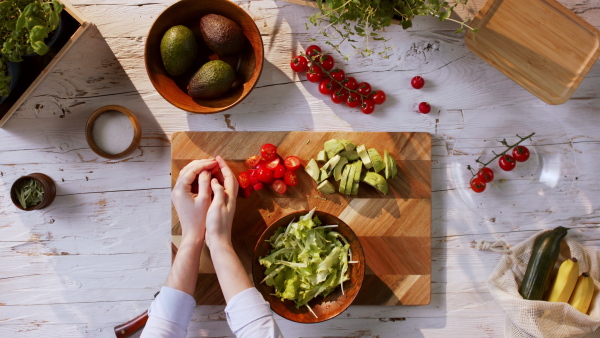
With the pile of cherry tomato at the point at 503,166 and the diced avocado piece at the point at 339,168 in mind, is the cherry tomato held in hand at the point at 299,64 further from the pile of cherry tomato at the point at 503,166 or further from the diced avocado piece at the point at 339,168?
the pile of cherry tomato at the point at 503,166

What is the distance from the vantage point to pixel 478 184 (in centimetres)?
177

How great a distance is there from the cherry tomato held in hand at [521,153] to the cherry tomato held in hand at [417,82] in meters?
0.45

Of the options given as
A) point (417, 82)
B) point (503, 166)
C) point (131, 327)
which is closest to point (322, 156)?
point (417, 82)

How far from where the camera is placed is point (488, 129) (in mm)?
1816

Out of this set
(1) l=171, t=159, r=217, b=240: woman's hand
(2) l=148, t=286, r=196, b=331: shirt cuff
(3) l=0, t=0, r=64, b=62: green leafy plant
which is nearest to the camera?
(3) l=0, t=0, r=64, b=62: green leafy plant

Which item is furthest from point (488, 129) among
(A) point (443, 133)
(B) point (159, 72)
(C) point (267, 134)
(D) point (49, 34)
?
(D) point (49, 34)

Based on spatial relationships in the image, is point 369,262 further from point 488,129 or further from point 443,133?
point 488,129

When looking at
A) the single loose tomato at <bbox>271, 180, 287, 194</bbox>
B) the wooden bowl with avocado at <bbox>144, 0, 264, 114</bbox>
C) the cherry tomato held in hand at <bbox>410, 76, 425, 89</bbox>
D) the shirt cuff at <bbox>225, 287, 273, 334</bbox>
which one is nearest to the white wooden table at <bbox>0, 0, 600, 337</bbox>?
the cherry tomato held in hand at <bbox>410, 76, 425, 89</bbox>

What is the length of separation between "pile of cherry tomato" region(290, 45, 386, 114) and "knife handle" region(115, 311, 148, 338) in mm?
1167

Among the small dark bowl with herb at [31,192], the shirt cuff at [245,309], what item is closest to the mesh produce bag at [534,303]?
the shirt cuff at [245,309]

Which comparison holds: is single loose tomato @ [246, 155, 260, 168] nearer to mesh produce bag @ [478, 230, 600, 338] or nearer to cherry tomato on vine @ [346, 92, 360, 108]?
cherry tomato on vine @ [346, 92, 360, 108]

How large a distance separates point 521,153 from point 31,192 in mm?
1964

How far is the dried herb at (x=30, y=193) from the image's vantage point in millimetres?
1771

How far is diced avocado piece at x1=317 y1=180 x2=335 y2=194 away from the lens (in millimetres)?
1712
